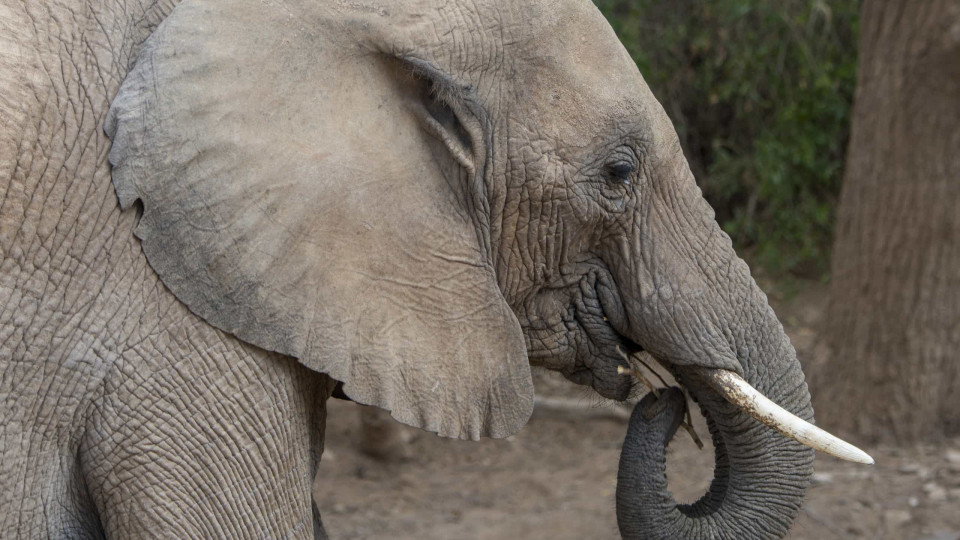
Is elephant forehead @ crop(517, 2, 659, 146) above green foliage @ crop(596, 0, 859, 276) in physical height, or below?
above

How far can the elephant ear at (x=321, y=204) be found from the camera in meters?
2.29

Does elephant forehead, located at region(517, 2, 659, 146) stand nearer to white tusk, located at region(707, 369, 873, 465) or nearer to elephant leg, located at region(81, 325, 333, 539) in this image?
white tusk, located at region(707, 369, 873, 465)

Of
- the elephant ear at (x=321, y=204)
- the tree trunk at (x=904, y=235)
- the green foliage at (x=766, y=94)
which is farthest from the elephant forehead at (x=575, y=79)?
the green foliage at (x=766, y=94)

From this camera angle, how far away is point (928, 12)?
5.91m

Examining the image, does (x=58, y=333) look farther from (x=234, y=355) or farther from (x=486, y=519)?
(x=486, y=519)

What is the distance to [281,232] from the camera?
2350mm

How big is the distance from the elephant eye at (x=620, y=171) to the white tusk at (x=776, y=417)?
524 mm

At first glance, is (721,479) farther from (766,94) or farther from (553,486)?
(766,94)

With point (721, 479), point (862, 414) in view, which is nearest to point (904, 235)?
point (862, 414)

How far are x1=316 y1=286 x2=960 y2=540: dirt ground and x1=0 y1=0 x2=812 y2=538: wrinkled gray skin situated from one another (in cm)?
246

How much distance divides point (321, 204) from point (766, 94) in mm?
Result: 8438

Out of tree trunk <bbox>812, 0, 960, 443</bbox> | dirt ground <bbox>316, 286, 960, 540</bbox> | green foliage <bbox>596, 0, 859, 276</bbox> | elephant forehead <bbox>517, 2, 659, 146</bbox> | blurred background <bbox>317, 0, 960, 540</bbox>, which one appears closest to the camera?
elephant forehead <bbox>517, 2, 659, 146</bbox>

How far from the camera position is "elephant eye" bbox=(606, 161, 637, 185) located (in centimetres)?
267

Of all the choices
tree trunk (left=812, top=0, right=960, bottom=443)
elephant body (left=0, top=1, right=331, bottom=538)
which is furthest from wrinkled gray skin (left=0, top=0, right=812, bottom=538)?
tree trunk (left=812, top=0, right=960, bottom=443)
